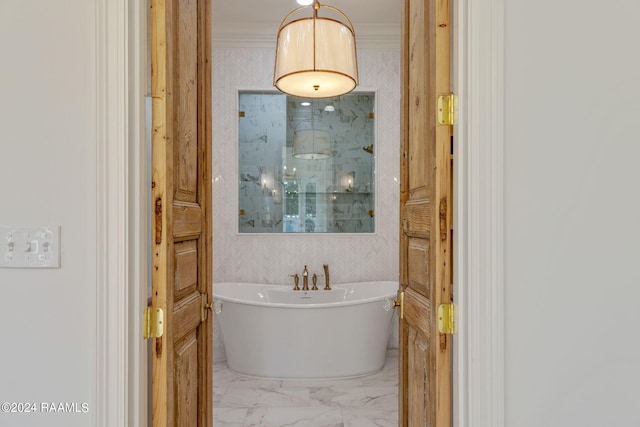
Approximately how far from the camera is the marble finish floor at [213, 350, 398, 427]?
2508 millimetres

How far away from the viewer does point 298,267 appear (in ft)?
12.4

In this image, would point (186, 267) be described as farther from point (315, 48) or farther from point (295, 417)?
point (295, 417)

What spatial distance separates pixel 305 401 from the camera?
9.07 feet

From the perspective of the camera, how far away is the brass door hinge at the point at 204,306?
1582 mm

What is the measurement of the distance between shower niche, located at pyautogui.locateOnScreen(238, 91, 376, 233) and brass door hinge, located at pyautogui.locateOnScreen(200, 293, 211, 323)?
2175mm

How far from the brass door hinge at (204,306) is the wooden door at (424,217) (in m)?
0.78

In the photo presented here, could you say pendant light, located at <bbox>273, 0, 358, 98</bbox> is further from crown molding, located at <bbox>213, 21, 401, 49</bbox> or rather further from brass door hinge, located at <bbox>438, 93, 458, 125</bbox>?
crown molding, located at <bbox>213, 21, 401, 49</bbox>

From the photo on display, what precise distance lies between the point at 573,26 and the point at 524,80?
195 millimetres

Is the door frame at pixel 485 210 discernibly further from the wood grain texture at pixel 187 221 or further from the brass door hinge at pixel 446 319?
the wood grain texture at pixel 187 221

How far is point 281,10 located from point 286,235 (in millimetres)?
1904
